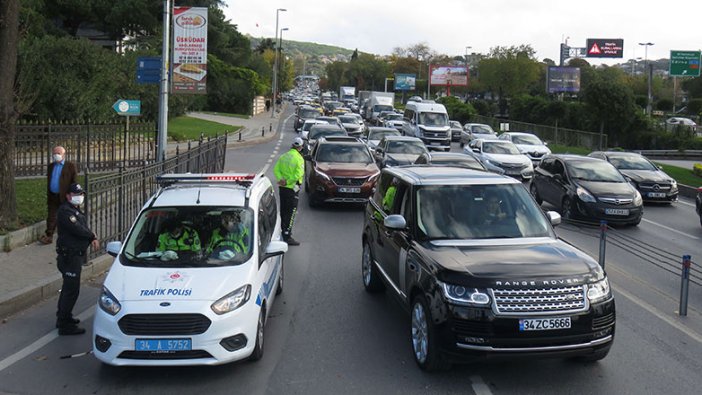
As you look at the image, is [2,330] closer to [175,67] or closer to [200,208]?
[200,208]

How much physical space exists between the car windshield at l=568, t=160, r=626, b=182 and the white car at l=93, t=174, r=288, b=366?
35.3ft

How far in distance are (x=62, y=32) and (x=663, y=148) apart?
1476 inches

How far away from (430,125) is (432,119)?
0.60 metres

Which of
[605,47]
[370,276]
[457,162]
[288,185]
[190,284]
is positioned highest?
[605,47]

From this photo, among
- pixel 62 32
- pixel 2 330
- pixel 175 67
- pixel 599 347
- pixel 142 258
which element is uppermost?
pixel 62 32

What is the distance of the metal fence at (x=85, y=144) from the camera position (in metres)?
17.6

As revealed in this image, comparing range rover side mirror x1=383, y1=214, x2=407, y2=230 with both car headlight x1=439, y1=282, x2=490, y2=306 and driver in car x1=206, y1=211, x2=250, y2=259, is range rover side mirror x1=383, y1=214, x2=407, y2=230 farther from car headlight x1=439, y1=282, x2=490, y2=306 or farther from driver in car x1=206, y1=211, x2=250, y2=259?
driver in car x1=206, y1=211, x2=250, y2=259

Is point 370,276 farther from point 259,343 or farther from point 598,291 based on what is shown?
point 598,291

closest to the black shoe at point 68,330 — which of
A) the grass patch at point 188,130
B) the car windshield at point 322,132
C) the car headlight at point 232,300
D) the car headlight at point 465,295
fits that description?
the car headlight at point 232,300

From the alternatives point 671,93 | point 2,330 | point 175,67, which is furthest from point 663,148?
point 671,93

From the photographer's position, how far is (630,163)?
67.5ft

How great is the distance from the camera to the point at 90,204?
10398 mm

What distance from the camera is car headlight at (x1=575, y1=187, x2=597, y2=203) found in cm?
1523

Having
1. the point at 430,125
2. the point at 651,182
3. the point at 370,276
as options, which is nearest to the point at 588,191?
the point at 651,182
